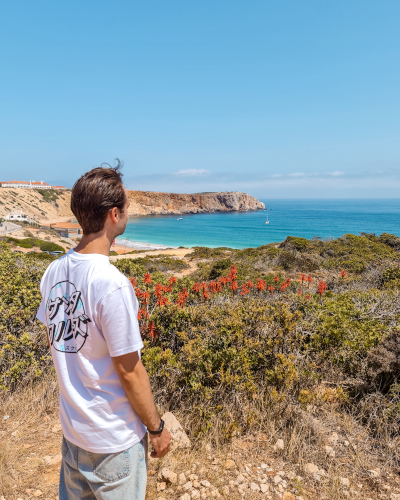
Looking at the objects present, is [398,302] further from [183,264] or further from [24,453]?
[183,264]

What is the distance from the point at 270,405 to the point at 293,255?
1243cm

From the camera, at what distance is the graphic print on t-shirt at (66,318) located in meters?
1.29

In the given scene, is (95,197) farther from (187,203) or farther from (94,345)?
(187,203)

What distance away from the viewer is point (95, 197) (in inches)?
52.8

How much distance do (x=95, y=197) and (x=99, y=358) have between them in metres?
0.69

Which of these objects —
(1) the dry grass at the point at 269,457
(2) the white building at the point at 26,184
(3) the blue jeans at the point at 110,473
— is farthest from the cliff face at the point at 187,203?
(3) the blue jeans at the point at 110,473

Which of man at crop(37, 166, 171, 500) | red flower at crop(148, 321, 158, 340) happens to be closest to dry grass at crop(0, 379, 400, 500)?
red flower at crop(148, 321, 158, 340)

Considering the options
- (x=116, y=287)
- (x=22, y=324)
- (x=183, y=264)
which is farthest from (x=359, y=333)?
(x=183, y=264)

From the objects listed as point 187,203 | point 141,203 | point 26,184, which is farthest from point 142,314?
point 26,184

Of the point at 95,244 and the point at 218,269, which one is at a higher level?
the point at 95,244

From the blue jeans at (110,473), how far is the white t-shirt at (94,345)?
0.05m

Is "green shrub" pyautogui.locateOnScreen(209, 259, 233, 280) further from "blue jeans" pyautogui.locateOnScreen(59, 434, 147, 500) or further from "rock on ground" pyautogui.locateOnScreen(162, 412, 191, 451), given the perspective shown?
"blue jeans" pyautogui.locateOnScreen(59, 434, 147, 500)

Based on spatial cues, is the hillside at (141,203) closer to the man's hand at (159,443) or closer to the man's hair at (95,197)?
the man's hair at (95,197)

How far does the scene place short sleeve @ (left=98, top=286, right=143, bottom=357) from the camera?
3.98 ft
